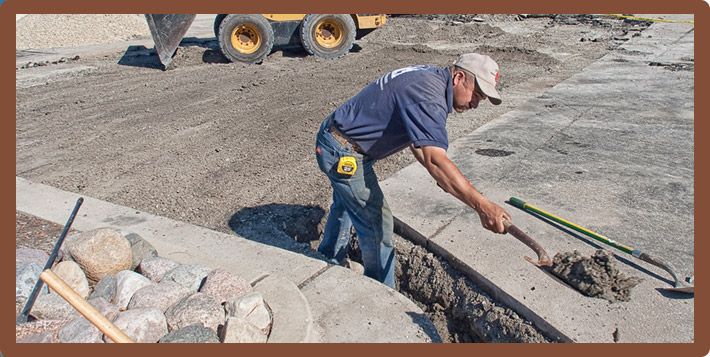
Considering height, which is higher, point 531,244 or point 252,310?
point 531,244

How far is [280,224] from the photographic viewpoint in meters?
4.64

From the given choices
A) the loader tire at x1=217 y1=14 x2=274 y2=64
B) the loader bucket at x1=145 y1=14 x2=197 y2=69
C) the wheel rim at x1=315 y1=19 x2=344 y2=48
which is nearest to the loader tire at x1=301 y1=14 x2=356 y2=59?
the wheel rim at x1=315 y1=19 x2=344 y2=48

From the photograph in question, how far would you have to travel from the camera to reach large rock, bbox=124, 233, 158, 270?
351 cm

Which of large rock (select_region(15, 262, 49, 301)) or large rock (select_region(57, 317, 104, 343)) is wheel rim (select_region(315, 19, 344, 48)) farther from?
large rock (select_region(57, 317, 104, 343))

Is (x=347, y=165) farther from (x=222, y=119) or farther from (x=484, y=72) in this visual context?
(x=222, y=119)

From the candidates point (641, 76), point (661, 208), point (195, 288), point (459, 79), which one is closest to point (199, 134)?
point (195, 288)

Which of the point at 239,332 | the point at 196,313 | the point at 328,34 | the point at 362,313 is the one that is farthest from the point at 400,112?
the point at 328,34

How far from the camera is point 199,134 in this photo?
6609mm

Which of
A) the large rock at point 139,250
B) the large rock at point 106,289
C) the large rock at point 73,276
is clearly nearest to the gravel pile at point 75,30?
the large rock at point 139,250

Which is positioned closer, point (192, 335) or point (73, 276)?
point (192, 335)

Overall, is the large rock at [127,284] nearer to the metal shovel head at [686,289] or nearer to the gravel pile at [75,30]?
the metal shovel head at [686,289]

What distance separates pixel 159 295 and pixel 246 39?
28.0 ft

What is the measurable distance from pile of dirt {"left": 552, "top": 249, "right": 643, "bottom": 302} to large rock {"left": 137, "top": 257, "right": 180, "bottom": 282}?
2.54 metres

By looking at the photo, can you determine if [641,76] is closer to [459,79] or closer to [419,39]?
[419,39]
